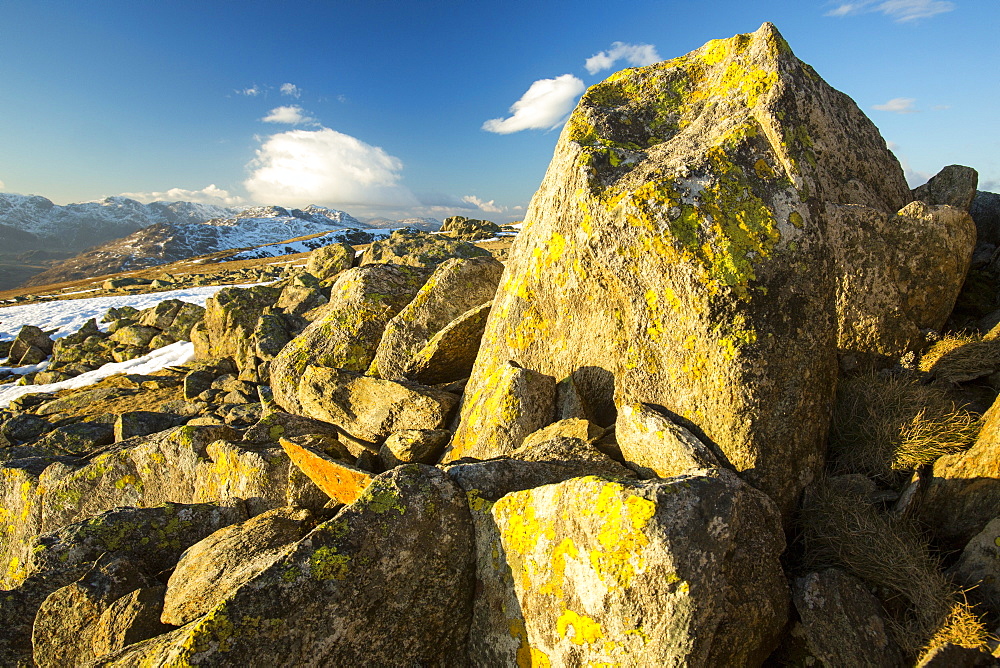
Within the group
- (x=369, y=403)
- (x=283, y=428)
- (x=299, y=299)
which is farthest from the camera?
(x=299, y=299)

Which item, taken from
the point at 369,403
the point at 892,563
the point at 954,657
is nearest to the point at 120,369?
the point at 369,403

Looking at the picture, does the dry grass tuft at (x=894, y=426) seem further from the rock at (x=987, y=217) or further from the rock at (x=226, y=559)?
the rock at (x=226, y=559)

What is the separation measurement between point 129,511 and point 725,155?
11151mm

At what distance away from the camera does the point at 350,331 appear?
39.6ft

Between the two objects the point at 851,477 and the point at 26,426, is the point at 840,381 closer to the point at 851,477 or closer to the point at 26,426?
the point at 851,477

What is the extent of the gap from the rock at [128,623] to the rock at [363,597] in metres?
0.90

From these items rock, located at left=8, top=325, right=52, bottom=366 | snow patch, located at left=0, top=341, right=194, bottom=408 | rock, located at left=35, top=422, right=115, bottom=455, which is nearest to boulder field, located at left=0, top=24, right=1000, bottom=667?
rock, located at left=35, top=422, right=115, bottom=455

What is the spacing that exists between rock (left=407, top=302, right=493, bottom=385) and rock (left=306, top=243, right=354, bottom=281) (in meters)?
18.2

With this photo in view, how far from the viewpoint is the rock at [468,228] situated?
73.4m

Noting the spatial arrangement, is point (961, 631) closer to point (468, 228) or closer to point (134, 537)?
point (134, 537)

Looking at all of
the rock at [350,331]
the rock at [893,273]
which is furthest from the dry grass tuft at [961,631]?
the rock at [350,331]

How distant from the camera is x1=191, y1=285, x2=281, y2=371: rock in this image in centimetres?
2053

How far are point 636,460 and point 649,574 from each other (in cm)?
204

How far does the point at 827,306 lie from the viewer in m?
6.56
